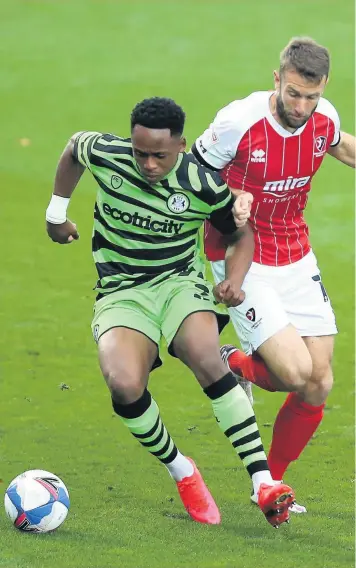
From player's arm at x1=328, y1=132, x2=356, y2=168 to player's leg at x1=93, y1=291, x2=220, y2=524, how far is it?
1509 mm

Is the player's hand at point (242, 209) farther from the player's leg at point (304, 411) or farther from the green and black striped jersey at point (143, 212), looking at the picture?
the player's leg at point (304, 411)

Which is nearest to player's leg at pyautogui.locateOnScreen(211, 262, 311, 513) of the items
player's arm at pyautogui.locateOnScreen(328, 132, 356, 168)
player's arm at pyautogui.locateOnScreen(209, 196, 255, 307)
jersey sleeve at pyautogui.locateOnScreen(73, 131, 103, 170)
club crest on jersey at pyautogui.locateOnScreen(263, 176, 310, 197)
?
player's arm at pyautogui.locateOnScreen(209, 196, 255, 307)

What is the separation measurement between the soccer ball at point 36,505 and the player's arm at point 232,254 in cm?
132

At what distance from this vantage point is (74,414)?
31.5 ft

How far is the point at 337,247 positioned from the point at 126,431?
207 inches

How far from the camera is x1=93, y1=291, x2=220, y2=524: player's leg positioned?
644cm

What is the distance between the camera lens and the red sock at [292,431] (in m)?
7.31

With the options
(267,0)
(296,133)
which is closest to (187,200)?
(296,133)

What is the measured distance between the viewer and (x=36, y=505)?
6203mm

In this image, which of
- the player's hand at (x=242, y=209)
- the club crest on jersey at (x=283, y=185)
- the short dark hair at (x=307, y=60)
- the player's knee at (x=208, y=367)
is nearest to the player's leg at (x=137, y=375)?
the player's knee at (x=208, y=367)

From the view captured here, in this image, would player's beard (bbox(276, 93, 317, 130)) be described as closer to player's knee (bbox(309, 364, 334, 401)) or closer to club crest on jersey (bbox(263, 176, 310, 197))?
A: club crest on jersey (bbox(263, 176, 310, 197))

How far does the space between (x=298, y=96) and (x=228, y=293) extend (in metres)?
1.11

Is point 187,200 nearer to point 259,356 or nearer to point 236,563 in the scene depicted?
point 259,356

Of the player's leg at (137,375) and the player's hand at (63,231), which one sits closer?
the player's leg at (137,375)
